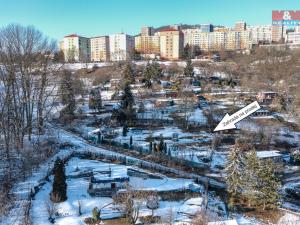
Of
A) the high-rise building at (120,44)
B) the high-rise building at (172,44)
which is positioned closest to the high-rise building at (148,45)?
the high-rise building at (120,44)

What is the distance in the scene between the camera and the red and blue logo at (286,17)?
88.2 m

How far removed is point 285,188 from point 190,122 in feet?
43.9

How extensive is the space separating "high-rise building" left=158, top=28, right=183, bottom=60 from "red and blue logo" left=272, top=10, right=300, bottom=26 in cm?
3142

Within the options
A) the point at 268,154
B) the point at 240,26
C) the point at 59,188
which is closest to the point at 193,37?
the point at 240,26

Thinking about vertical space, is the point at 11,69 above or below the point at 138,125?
above

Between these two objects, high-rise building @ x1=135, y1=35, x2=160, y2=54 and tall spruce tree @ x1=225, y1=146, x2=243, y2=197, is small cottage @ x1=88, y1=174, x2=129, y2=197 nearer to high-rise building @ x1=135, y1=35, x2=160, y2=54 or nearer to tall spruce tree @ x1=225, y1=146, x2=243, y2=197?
tall spruce tree @ x1=225, y1=146, x2=243, y2=197

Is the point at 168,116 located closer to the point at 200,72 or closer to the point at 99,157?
the point at 99,157

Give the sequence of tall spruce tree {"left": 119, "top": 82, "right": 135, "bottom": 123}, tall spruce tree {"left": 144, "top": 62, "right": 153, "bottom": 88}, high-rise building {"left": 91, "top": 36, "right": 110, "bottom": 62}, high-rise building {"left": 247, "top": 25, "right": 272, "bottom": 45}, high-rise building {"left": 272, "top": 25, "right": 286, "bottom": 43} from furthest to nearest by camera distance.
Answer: high-rise building {"left": 247, "top": 25, "right": 272, "bottom": 45} < high-rise building {"left": 272, "top": 25, "right": 286, "bottom": 43} < high-rise building {"left": 91, "top": 36, "right": 110, "bottom": 62} < tall spruce tree {"left": 144, "top": 62, "right": 153, "bottom": 88} < tall spruce tree {"left": 119, "top": 82, "right": 135, "bottom": 123}

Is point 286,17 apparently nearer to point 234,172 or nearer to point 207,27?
point 207,27

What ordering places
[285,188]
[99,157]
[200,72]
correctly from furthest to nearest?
[200,72] → [99,157] → [285,188]

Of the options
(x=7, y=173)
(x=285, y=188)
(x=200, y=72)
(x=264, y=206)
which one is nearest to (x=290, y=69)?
(x=200, y=72)

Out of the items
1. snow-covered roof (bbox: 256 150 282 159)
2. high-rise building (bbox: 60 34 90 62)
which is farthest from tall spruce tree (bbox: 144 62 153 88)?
high-rise building (bbox: 60 34 90 62)

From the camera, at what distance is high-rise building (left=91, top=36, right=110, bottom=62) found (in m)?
86.7

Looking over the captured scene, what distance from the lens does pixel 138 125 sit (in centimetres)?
2944
